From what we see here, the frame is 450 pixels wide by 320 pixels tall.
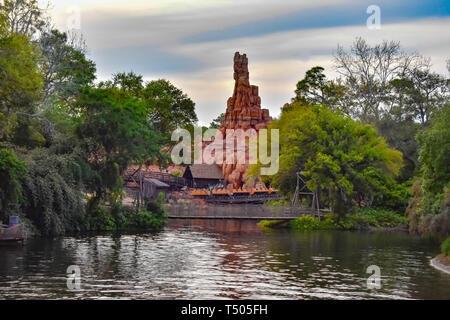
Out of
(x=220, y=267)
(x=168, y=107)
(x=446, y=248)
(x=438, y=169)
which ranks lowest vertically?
(x=220, y=267)

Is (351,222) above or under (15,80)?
under

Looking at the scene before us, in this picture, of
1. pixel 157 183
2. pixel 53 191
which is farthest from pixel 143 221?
pixel 157 183

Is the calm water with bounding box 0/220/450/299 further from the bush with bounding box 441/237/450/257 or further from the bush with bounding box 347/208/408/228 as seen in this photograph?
the bush with bounding box 347/208/408/228

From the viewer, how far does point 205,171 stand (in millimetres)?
79938

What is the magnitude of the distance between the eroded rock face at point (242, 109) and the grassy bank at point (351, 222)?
27.5m

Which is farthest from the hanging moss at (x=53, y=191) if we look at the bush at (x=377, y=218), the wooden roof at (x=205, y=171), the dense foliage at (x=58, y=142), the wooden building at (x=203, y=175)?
the wooden building at (x=203, y=175)

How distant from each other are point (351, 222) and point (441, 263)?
2082 centimetres

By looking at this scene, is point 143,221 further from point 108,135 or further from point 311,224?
point 311,224

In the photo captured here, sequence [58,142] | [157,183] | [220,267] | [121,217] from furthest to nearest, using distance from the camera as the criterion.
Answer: [157,183] < [121,217] < [58,142] < [220,267]

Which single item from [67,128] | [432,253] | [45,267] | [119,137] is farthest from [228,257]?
[67,128]

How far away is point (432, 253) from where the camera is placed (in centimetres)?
3266

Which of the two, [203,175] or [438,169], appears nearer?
[438,169]
